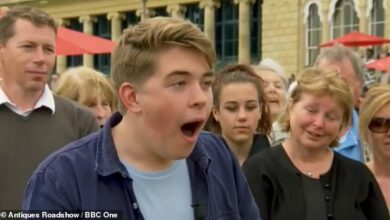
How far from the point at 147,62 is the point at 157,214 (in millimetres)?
482

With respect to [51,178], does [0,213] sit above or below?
below

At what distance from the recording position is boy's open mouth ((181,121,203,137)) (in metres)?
2.34

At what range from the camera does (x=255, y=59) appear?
36.5 meters

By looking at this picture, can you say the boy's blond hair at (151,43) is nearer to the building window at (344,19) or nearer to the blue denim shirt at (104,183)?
the blue denim shirt at (104,183)

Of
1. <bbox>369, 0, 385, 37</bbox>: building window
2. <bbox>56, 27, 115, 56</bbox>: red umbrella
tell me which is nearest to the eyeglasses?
<bbox>56, 27, 115, 56</bbox>: red umbrella

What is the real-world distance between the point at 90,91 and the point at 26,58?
1421 millimetres

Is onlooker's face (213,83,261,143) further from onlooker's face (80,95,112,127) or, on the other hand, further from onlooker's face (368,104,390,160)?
onlooker's face (80,95,112,127)

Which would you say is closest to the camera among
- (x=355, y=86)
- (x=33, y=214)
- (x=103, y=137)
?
(x=33, y=214)

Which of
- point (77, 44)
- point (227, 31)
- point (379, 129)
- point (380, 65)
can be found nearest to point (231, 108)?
point (379, 129)

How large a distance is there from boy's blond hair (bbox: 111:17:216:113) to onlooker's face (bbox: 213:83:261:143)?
2.35 m

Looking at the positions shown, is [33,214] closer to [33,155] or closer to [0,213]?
[0,213]

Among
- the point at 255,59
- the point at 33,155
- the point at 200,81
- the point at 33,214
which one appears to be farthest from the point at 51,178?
the point at 255,59

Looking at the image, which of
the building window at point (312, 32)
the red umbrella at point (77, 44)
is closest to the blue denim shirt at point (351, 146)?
the red umbrella at point (77, 44)

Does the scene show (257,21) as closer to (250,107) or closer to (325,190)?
(250,107)
